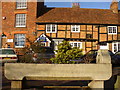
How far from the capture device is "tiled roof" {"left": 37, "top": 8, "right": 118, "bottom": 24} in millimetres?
20797

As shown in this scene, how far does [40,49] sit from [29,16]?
10.8 metres

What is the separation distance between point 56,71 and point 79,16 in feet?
62.1

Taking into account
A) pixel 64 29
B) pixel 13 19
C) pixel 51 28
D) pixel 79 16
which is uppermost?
pixel 79 16

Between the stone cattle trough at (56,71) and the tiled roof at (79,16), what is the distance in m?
→ 17.3

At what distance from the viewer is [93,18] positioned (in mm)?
21453

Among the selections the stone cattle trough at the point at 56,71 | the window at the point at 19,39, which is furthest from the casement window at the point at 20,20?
the stone cattle trough at the point at 56,71

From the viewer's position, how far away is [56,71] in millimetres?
3465

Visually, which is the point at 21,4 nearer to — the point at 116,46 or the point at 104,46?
the point at 104,46

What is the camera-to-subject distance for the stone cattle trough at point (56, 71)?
11.4ft

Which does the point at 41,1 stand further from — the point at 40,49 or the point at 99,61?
the point at 99,61

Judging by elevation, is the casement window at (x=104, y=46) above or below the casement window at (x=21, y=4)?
below

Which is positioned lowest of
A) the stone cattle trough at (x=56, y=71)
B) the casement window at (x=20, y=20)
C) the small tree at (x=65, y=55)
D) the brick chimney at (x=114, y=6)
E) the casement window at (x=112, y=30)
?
the stone cattle trough at (x=56, y=71)

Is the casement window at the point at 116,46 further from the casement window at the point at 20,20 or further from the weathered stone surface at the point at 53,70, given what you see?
the weathered stone surface at the point at 53,70

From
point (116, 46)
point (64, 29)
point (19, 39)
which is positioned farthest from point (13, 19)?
point (116, 46)
